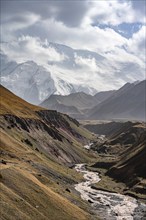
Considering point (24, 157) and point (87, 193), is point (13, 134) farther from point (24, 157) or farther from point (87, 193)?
point (87, 193)

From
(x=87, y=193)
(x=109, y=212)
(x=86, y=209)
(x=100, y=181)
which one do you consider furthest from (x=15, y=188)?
(x=100, y=181)

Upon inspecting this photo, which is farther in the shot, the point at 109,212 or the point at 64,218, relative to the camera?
the point at 109,212

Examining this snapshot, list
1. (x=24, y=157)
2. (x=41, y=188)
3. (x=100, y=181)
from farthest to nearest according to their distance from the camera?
(x=100, y=181)
(x=24, y=157)
(x=41, y=188)

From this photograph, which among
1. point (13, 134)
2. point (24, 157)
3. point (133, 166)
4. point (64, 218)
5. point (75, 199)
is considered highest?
point (133, 166)

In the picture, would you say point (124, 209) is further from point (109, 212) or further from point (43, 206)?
point (43, 206)

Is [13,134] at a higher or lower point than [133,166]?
lower

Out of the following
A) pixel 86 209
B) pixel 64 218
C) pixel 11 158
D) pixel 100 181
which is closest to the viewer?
pixel 64 218
